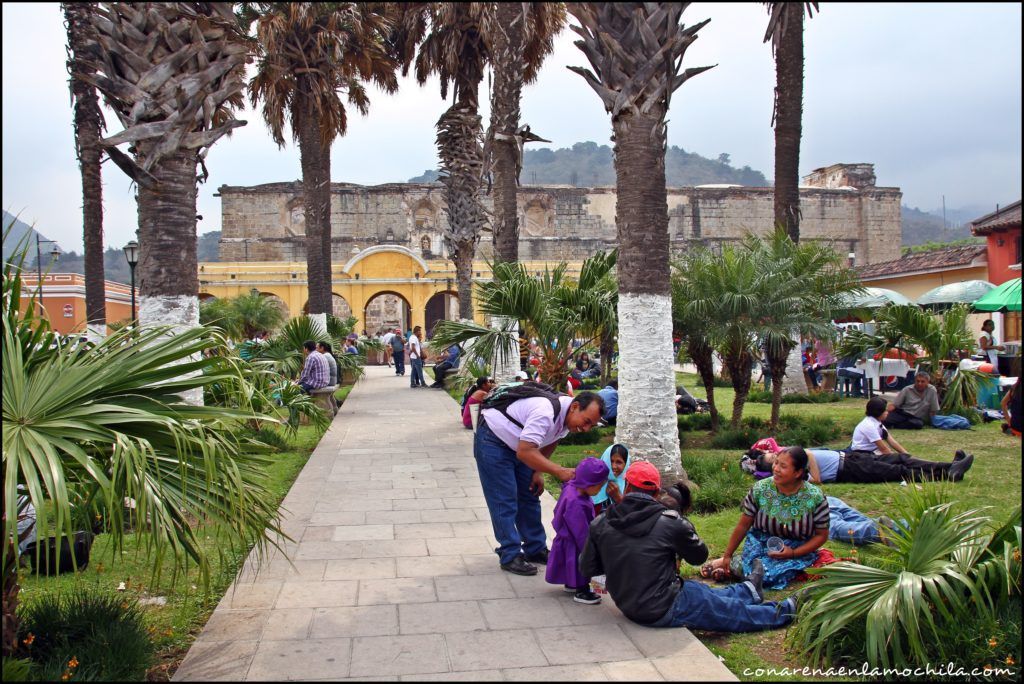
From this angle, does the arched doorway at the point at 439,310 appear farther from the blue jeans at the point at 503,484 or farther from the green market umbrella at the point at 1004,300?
the blue jeans at the point at 503,484

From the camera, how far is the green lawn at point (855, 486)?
14.2 feet

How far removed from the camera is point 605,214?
1918 inches

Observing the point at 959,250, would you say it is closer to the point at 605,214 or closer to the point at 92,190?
the point at 92,190

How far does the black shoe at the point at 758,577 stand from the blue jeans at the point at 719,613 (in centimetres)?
14

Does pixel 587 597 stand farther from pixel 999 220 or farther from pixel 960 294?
pixel 999 220

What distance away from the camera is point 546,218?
159 ft

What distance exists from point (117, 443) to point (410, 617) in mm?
2046

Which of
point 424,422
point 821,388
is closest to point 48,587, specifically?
point 424,422

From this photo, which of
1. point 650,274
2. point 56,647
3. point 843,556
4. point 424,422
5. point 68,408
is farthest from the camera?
point 424,422

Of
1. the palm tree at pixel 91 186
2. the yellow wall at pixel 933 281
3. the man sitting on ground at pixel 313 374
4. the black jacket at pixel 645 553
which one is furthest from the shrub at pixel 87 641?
the yellow wall at pixel 933 281

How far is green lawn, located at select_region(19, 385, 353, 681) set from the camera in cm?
427

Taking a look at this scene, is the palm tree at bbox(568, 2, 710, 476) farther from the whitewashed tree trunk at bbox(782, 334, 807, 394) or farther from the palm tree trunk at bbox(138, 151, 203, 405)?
the whitewashed tree trunk at bbox(782, 334, 807, 394)

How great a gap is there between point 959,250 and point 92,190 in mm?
22138

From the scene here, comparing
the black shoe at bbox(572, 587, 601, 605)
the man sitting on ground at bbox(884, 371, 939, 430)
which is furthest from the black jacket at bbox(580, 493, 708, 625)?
the man sitting on ground at bbox(884, 371, 939, 430)
